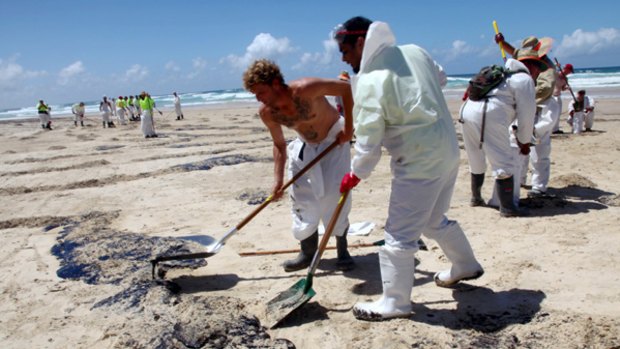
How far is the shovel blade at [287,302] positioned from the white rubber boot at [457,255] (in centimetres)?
95

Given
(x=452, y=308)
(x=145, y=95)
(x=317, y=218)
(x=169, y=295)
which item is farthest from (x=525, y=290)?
(x=145, y=95)

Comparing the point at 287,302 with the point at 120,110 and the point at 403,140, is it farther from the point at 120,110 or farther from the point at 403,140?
the point at 120,110

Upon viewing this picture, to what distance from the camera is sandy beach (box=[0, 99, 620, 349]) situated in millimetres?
2914

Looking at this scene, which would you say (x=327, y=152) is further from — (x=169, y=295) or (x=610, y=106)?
(x=610, y=106)

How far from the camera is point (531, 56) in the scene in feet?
17.9

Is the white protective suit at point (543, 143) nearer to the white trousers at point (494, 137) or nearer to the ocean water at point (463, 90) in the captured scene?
→ the white trousers at point (494, 137)

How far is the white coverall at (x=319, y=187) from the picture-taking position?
3.90 meters

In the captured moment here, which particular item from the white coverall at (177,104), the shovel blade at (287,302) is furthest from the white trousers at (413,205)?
the white coverall at (177,104)

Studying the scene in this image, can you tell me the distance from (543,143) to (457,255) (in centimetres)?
356

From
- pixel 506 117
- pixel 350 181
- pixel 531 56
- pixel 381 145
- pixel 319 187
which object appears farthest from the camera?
pixel 531 56

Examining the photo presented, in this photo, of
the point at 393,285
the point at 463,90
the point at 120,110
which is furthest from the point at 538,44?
the point at 463,90

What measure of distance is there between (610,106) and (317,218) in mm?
19902

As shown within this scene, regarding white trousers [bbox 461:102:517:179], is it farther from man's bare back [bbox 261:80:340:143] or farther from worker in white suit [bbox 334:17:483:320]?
worker in white suit [bbox 334:17:483:320]

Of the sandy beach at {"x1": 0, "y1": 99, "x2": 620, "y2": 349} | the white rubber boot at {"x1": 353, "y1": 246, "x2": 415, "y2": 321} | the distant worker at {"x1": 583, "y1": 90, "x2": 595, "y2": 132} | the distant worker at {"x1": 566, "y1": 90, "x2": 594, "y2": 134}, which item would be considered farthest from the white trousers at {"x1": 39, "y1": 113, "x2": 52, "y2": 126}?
the white rubber boot at {"x1": 353, "y1": 246, "x2": 415, "y2": 321}
